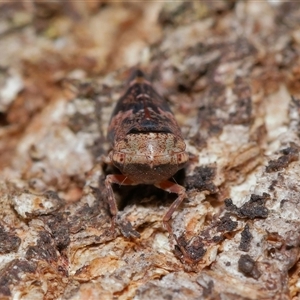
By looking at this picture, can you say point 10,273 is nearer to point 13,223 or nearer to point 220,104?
point 13,223

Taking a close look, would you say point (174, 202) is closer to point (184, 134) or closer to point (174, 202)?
point (174, 202)

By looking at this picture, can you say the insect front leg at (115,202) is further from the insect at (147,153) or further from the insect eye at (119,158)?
the insect eye at (119,158)

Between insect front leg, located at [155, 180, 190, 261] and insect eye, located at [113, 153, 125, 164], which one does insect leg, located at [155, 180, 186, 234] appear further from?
insect eye, located at [113, 153, 125, 164]

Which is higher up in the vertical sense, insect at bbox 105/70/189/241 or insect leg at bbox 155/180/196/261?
insect at bbox 105/70/189/241

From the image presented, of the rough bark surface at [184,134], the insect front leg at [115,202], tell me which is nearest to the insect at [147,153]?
the insect front leg at [115,202]

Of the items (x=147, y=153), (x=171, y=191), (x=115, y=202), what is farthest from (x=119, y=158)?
(x=171, y=191)

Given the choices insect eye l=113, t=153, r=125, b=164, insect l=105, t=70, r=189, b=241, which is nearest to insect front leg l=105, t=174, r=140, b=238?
insect l=105, t=70, r=189, b=241

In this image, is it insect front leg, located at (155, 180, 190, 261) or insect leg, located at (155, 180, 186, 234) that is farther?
insect leg, located at (155, 180, 186, 234)
